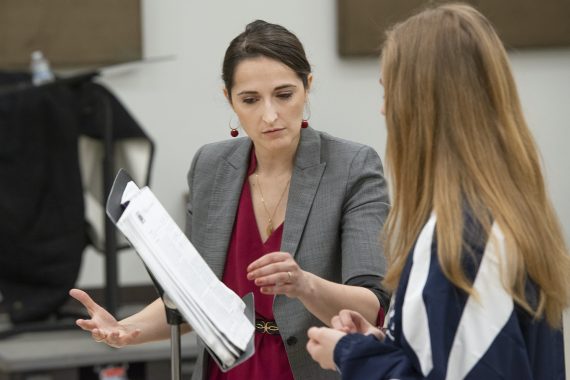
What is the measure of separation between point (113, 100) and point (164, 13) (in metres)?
0.73

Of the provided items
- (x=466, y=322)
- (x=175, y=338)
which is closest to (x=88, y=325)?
(x=175, y=338)

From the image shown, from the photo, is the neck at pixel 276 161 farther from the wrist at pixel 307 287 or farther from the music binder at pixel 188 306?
the music binder at pixel 188 306

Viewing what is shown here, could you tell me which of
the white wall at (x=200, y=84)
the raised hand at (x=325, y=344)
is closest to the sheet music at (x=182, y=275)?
the raised hand at (x=325, y=344)

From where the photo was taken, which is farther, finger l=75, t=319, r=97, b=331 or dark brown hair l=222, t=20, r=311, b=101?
dark brown hair l=222, t=20, r=311, b=101

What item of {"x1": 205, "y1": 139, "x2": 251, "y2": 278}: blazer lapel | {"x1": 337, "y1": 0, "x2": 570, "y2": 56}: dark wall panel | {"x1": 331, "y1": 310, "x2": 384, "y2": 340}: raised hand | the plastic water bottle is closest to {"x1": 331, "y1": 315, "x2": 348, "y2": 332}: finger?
{"x1": 331, "y1": 310, "x2": 384, "y2": 340}: raised hand

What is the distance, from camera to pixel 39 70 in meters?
4.72

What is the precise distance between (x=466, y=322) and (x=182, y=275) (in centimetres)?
46

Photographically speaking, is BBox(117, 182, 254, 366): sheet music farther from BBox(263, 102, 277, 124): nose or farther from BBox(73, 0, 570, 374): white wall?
BBox(73, 0, 570, 374): white wall

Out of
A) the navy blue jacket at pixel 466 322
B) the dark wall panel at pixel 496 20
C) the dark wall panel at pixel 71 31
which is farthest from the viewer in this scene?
the dark wall panel at pixel 496 20

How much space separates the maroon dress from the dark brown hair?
27cm

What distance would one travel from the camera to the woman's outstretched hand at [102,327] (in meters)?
1.97

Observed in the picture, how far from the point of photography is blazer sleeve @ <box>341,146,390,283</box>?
6.76ft

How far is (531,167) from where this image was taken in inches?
61.9

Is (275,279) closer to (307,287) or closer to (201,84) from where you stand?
(307,287)
